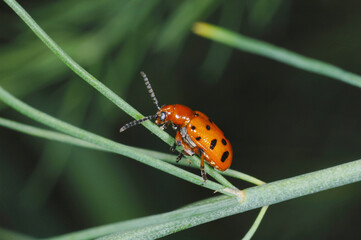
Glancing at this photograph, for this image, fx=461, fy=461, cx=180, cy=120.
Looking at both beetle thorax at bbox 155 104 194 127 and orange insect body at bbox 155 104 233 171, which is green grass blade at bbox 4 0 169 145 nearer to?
orange insect body at bbox 155 104 233 171

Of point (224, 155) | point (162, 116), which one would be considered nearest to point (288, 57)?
point (224, 155)

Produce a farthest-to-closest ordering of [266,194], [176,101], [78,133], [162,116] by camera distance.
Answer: [176,101]
[162,116]
[266,194]
[78,133]

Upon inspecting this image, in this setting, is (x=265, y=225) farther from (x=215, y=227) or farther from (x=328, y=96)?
(x=328, y=96)

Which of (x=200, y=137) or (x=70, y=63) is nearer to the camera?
(x=70, y=63)

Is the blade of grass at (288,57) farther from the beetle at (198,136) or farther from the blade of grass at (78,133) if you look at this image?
the beetle at (198,136)

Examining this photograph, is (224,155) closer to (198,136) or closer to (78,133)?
(198,136)

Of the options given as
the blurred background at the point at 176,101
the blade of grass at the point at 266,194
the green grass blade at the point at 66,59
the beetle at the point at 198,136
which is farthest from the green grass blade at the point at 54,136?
the blurred background at the point at 176,101

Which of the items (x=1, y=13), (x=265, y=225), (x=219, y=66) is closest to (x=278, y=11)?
(x=219, y=66)
